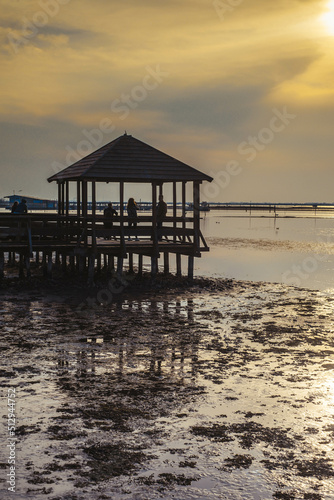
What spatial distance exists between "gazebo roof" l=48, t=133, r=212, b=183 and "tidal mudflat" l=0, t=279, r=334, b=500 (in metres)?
7.18

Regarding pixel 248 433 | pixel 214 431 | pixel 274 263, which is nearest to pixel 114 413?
pixel 214 431

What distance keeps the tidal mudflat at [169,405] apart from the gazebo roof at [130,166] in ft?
23.5

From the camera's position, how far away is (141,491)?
17.6 feet

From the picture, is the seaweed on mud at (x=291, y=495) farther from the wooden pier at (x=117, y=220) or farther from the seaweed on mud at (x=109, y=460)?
the wooden pier at (x=117, y=220)

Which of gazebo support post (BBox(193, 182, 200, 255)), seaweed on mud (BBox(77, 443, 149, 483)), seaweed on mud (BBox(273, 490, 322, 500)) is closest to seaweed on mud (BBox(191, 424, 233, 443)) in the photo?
seaweed on mud (BBox(77, 443, 149, 483))

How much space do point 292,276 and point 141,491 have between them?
20613mm

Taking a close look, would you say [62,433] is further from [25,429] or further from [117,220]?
[117,220]

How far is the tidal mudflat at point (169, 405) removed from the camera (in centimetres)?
560

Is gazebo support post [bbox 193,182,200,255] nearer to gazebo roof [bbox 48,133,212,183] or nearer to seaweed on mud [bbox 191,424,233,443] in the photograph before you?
gazebo roof [bbox 48,133,212,183]

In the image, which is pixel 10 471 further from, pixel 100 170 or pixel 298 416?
pixel 100 170

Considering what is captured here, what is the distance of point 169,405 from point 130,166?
14247mm

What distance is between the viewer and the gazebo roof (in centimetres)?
2041

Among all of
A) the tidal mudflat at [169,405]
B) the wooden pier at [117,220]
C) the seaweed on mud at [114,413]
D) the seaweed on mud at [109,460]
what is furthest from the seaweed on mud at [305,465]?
the wooden pier at [117,220]

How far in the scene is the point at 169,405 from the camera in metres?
7.67
